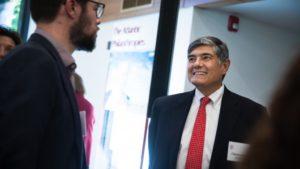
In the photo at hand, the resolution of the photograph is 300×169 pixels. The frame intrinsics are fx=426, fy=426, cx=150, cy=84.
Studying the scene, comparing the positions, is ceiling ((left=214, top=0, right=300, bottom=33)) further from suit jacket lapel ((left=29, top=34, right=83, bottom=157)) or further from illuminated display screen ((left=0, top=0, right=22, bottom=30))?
illuminated display screen ((left=0, top=0, right=22, bottom=30))

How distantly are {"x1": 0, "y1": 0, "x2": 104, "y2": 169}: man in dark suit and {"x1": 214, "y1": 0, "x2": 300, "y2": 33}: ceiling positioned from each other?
202cm

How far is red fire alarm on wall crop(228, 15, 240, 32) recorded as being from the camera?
3391mm

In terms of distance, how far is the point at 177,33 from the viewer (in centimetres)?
336

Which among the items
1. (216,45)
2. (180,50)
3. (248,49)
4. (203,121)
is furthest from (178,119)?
(248,49)

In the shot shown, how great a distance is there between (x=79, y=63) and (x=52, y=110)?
3276 mm

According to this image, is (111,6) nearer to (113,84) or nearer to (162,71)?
→ (113,84)

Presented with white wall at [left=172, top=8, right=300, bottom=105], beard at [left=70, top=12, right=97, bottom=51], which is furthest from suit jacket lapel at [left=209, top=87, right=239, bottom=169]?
beard at [left=70, top=12, right=97, bottom=51]

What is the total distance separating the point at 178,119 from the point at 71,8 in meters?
1.07

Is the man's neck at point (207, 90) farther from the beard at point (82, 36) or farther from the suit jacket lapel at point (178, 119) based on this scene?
the beard at point (82, 36)

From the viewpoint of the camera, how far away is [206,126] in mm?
2346

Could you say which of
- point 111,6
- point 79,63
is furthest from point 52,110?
point 79,63

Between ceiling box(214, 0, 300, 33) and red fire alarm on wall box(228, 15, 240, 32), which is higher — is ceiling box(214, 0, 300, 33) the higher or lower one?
the higher one

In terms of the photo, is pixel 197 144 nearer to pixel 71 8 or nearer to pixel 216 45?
pixel 216 45

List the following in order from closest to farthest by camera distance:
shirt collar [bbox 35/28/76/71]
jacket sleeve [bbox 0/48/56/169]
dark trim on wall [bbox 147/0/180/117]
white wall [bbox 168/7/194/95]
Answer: jacket sleeve [bbox 0/48/56/169]
shirt collar [bbox 35/28/76/71]
white wall [bbox 168/7/194/95]
dark trim on wall [bbox 147/0/180/117]
